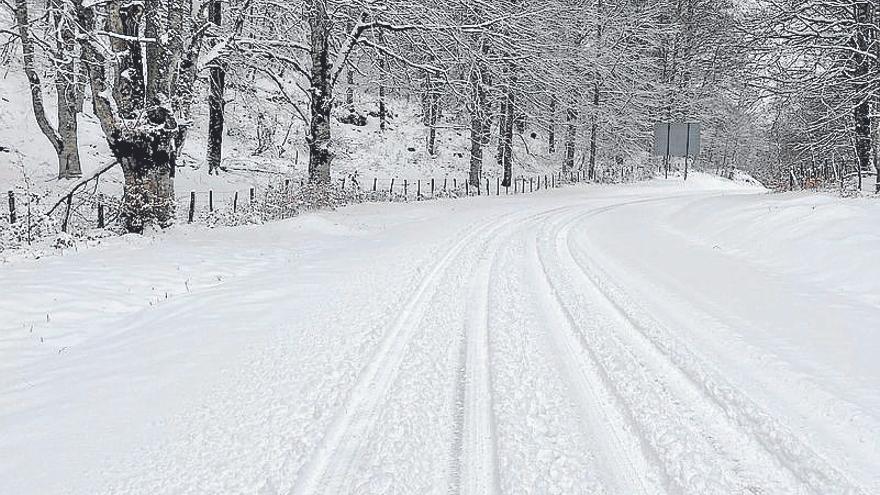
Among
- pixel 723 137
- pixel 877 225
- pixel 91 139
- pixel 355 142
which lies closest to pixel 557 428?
pixel 877 225

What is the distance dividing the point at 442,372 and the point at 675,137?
3846 cm

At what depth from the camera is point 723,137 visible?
47.8 metres

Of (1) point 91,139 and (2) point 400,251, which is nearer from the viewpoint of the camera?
(2) point 400,251

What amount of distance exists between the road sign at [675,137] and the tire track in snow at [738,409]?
3497 centimetres

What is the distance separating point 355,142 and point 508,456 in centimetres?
3119

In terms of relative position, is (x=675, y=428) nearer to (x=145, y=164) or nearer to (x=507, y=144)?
(x=145, y=164)

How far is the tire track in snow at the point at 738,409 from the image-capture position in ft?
10.4

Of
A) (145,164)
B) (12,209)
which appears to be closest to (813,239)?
(145,164)

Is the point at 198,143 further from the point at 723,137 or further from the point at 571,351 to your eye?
the point at 723,137

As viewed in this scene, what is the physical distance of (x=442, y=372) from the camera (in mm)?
Result: 4629

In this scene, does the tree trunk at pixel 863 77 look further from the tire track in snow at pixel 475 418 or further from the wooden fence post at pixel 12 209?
the wooden fence post at pixel 12 209

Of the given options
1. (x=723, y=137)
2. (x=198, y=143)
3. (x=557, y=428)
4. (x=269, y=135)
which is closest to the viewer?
(x=557, y=428)

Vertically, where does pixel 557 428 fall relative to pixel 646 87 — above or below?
below

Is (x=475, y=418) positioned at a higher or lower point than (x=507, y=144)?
lower
